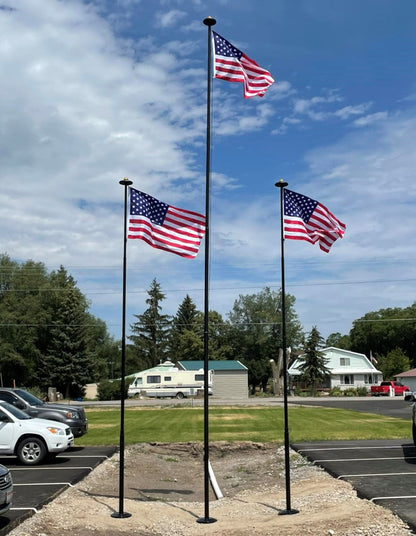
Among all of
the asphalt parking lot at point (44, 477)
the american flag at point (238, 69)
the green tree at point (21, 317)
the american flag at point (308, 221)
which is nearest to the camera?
the asphalt parking lot at point (44, 477)

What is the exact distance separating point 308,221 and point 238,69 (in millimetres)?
3349

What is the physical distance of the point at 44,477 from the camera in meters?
14.3

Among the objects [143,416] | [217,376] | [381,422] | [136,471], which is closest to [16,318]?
[217,376]

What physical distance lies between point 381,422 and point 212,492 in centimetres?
1553

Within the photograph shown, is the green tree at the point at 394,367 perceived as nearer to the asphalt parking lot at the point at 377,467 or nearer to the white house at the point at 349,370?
the white house at the point at 349,370

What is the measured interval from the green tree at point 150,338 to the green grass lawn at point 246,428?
7040 cm

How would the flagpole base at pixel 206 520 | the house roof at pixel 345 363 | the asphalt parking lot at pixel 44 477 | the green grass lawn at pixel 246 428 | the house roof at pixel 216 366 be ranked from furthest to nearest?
the house roof at pixel 345 363
the house roof at pixel 216 366
the green grass lawn at pixel 246 428
the flagpole base at pixel 206 520
the asphalt parking lot at pixel 44 477

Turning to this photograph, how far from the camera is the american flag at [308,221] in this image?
40.8ft

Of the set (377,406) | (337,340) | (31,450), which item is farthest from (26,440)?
(337,340)

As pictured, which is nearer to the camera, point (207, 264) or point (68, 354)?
point (207, 264)

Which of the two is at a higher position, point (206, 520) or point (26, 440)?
point (26, 440)

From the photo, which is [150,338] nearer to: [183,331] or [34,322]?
[183,331]

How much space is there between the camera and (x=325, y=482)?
524 inches

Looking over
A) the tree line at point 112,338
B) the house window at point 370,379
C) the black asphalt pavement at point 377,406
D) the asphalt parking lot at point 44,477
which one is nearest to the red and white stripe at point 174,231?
the asphalt parking lot at point 44,477
